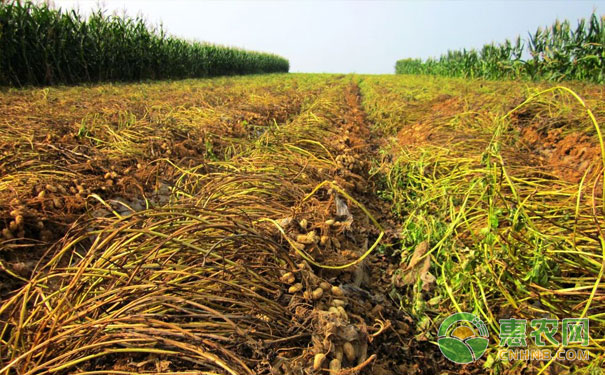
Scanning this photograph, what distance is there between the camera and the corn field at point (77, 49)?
9.18m

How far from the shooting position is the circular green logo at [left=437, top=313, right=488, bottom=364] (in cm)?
163

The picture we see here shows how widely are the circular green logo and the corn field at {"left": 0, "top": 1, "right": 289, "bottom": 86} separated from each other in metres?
11.7

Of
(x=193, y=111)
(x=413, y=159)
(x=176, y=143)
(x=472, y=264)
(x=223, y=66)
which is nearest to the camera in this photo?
(x=472, y=264)

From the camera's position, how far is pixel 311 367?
1.22m

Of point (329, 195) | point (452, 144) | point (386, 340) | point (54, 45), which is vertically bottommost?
point (386, 340)

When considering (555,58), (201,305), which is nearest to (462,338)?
(201,305)

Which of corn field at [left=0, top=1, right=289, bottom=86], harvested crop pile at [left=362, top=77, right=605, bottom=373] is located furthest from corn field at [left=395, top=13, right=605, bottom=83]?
corn field at [left=0, top=1, right=289, bottom=86]

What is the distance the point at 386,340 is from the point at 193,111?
17.4ft

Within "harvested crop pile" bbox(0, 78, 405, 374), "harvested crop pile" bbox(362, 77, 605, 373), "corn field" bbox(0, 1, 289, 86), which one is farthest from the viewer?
"corn field" bbox(0, 1, 289, 86)

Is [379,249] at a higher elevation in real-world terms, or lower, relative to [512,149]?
lower

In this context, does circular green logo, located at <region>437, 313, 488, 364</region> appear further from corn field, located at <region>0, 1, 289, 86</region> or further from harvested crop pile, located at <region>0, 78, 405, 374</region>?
corn field, located at <region>0, 1, 289, 86</region>

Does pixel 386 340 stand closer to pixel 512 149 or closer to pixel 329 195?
pixel 329 195

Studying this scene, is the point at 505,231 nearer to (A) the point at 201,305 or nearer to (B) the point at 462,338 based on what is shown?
(B) the point at 462,338

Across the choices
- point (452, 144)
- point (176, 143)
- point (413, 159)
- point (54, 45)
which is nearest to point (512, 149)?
point (452, 144)
